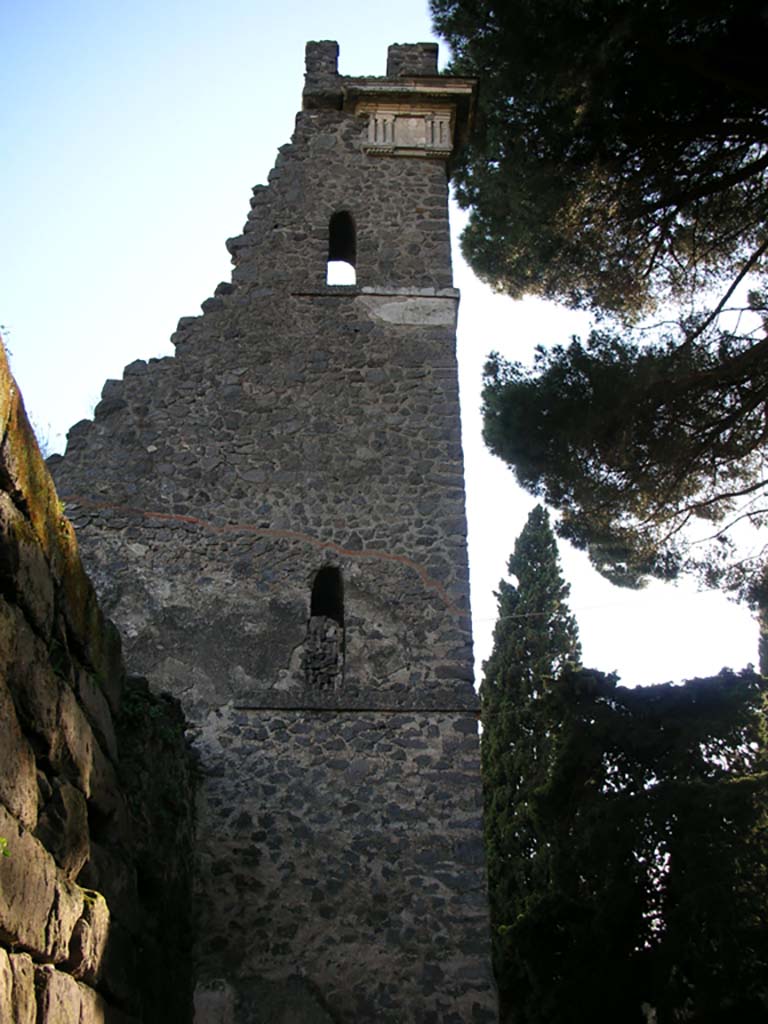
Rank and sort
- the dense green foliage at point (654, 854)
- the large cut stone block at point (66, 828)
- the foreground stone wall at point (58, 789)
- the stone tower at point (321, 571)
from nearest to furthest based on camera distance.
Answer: the foreground stone wall at point (58, 789) → the large cut stone block at point (66, 828) → the stone tower at point (321, 571) → the dense green foliage at point (654, 854)

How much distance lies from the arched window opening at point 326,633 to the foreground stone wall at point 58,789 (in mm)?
2473

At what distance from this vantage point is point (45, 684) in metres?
4.10

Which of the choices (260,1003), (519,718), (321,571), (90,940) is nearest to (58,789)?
(90,940)

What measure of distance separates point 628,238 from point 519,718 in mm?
8682

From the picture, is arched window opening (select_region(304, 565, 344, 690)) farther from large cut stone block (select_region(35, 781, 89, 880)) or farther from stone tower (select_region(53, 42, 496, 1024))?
large cut stone block (select_region(35, 781, 89, 880))

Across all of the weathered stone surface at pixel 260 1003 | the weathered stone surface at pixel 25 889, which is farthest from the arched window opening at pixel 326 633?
the weathered stone surface at pixel 25 889

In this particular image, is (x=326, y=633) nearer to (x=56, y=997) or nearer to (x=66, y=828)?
(x=66, y=828)

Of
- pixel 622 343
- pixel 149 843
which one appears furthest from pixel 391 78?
pixel 149 843

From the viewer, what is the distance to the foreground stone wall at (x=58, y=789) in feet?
12.1

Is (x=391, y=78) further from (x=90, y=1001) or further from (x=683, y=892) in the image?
(x=90, y=1001)

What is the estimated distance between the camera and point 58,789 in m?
4.27

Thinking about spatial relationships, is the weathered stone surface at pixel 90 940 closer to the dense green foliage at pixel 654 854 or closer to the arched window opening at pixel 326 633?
the arched window opening at pixel 326 633

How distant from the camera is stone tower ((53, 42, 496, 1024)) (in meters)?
7.40

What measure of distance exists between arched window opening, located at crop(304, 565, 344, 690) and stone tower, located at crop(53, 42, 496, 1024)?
2 centimetres
